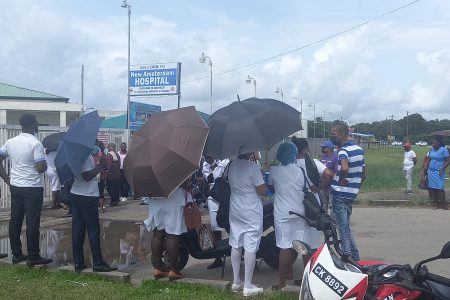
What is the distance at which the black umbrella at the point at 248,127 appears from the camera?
6105 mm

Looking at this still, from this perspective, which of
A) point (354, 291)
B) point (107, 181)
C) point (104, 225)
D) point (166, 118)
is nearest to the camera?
point (354, 291)

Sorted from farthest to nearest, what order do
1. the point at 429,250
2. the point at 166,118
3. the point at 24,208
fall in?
A: the point at 429,250 < the point at 24,208 < the point at 166,118

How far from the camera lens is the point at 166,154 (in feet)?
21.1

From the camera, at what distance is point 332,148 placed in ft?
34.5

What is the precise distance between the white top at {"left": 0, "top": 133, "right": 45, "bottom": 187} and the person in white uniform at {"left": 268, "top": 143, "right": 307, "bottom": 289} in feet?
11.0

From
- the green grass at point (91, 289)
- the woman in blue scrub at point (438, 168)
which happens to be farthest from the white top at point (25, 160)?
the woman in blue scrub at point (438, 168)

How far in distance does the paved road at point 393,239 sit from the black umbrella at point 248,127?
1.90m

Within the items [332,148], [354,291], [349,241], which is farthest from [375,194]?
[354,291]

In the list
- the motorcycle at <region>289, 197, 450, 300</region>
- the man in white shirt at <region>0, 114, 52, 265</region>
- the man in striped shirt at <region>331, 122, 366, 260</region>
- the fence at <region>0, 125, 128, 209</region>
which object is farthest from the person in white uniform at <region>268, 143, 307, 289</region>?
the fence at <region>0, 125, 128, 209</region>

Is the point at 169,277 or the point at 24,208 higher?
the point at 24,208

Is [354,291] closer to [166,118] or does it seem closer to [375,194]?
[166,118]

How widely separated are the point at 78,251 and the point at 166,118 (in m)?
2.20

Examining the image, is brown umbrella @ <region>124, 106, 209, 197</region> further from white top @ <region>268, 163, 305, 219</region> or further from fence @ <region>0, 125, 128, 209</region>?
fence @ <region>0, 125, 128, 209</region>

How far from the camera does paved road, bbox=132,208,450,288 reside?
25.2 ft
